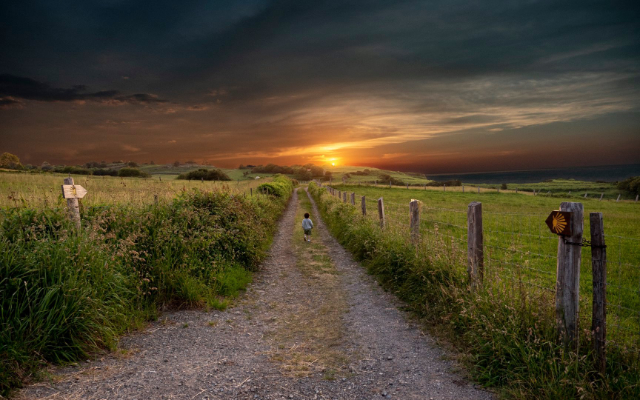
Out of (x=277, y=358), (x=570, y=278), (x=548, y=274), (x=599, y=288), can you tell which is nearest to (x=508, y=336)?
(x=570, y=278)

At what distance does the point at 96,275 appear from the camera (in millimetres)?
4797

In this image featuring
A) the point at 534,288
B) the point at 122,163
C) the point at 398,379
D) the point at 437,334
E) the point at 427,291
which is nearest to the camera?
the point at 398,379

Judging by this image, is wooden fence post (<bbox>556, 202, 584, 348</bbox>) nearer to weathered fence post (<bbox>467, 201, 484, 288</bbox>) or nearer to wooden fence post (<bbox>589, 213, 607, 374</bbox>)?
wooden fence post (<bbox>589, 213, 607, 374</bbox>)

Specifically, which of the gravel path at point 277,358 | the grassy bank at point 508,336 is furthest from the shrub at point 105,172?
the grassy bank at point 508,336

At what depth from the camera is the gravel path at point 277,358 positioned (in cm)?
371

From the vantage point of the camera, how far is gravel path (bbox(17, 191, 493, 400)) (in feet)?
12.2

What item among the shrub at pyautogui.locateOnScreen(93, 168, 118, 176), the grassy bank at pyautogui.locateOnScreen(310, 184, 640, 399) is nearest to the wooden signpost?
the grassy bank at pyautogui.locateOnScreen(310, 184, 640, 399)

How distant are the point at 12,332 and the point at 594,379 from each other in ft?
20.9

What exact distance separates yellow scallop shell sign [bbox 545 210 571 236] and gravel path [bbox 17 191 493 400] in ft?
6.72

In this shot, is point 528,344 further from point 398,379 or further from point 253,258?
point 253,258

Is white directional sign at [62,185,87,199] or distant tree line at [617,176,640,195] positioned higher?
white directional sign at [62,185,87,199]

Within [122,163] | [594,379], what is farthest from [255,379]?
[122,163]

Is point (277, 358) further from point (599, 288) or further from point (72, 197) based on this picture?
point (72, 197)

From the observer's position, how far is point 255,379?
403 centimetres
